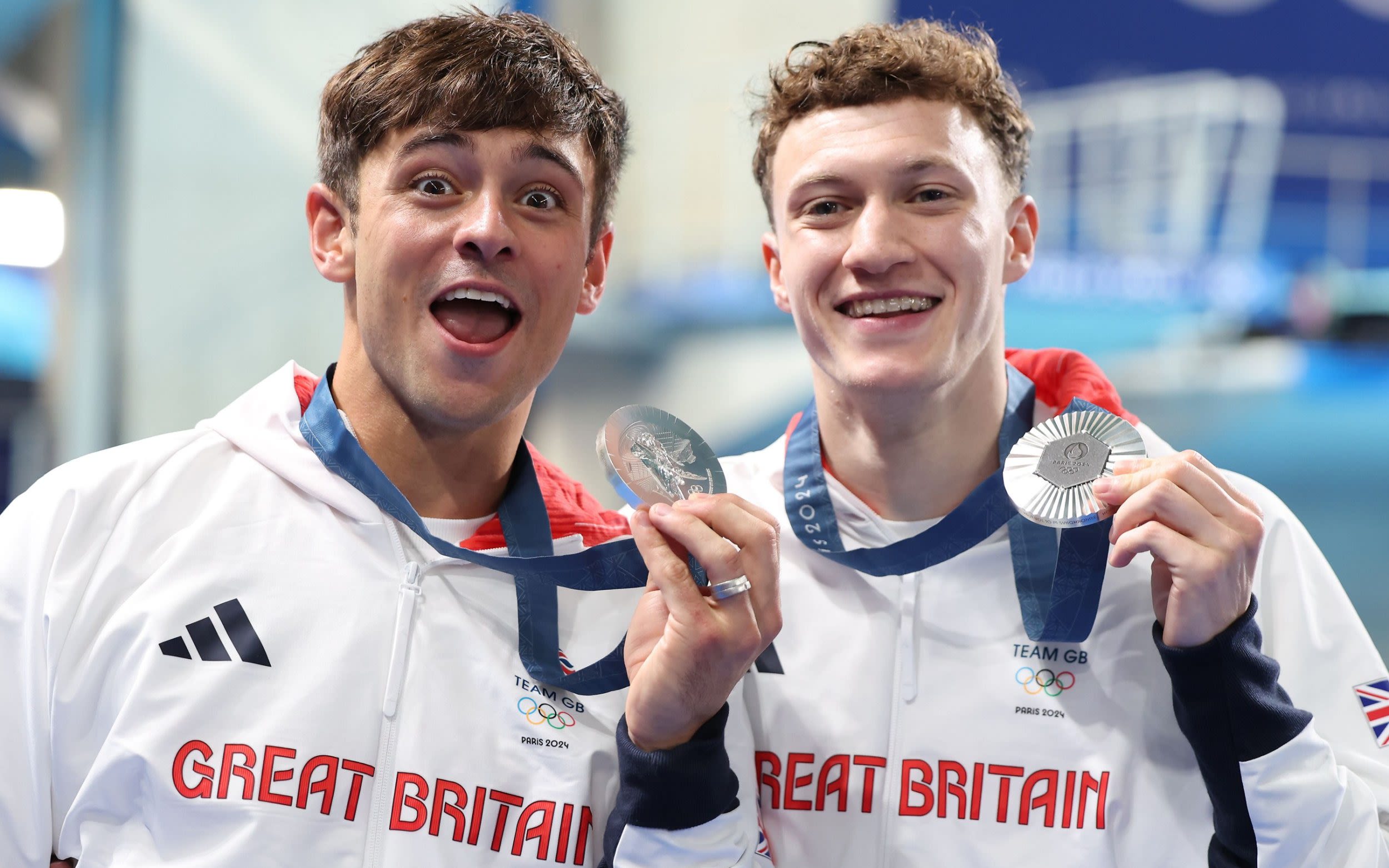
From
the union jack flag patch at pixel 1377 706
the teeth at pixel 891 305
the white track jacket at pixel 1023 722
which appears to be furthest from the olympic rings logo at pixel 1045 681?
the teeth at pixel 891 305

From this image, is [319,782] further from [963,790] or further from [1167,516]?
[1167,516]

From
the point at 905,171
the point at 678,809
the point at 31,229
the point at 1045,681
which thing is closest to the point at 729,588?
the point at 678,809

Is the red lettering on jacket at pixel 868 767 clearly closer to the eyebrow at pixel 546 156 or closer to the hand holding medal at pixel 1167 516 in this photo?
the hand holding medal at pixel 1167 516

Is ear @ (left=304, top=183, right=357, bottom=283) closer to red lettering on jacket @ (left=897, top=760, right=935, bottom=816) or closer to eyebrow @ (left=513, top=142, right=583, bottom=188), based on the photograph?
eyebrow @ (left=513, top=142, right=583, bottom=188)

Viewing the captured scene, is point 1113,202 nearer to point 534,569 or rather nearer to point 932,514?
point 932,514

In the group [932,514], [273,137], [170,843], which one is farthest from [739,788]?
[273,137]

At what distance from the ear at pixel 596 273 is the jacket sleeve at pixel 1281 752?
1229 millimetres

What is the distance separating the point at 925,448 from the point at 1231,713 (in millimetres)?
766

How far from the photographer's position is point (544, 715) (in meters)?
2.13

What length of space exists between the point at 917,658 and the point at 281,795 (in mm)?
1152

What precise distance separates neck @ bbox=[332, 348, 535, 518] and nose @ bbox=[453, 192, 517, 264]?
1.00 ft

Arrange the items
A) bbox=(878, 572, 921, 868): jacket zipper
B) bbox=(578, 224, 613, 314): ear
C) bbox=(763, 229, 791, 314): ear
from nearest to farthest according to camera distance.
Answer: bbox=(878, 572, 921, 868): jacket zipper, bbox=(578, 224, 613, 314): ear, bbox=(763, 229, 791, 314): ear

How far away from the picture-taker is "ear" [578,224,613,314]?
2463 mm

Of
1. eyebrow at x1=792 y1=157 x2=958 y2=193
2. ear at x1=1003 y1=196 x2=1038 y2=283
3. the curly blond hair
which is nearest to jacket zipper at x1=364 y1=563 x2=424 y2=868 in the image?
eyebrow at x1=792 y1=157 x2=958 y2=193
